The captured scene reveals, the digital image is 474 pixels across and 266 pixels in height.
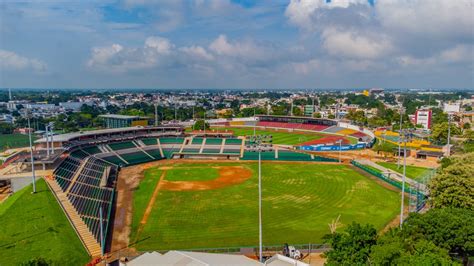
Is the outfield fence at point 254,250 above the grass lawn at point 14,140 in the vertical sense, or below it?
below

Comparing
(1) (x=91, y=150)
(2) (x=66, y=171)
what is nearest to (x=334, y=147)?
(1) (x=91, y=150)

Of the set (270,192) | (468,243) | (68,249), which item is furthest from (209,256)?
(270,192)

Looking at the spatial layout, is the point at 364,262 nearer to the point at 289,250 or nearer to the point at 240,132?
the point at 289,250

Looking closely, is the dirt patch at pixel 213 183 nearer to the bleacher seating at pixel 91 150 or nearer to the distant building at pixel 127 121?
the bleacher seating at pixel 91 150

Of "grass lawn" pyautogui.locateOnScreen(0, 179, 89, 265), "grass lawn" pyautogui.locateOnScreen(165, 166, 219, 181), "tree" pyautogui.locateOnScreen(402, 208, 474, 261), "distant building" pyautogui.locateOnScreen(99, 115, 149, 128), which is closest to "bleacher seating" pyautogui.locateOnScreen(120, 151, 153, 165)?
"grass lawn" pyautogui.locateOnScreen(165, 166, 219, 181)

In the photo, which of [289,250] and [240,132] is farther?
[240,132]

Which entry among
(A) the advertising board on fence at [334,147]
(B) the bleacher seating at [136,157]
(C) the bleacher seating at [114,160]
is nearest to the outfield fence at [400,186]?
(A) the advertising board on fence at [334,147]

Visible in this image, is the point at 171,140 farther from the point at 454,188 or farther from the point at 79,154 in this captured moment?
the point at 454,188

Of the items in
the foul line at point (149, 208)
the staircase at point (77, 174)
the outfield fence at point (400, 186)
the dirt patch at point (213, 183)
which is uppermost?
the staircase at point (77, 174)
